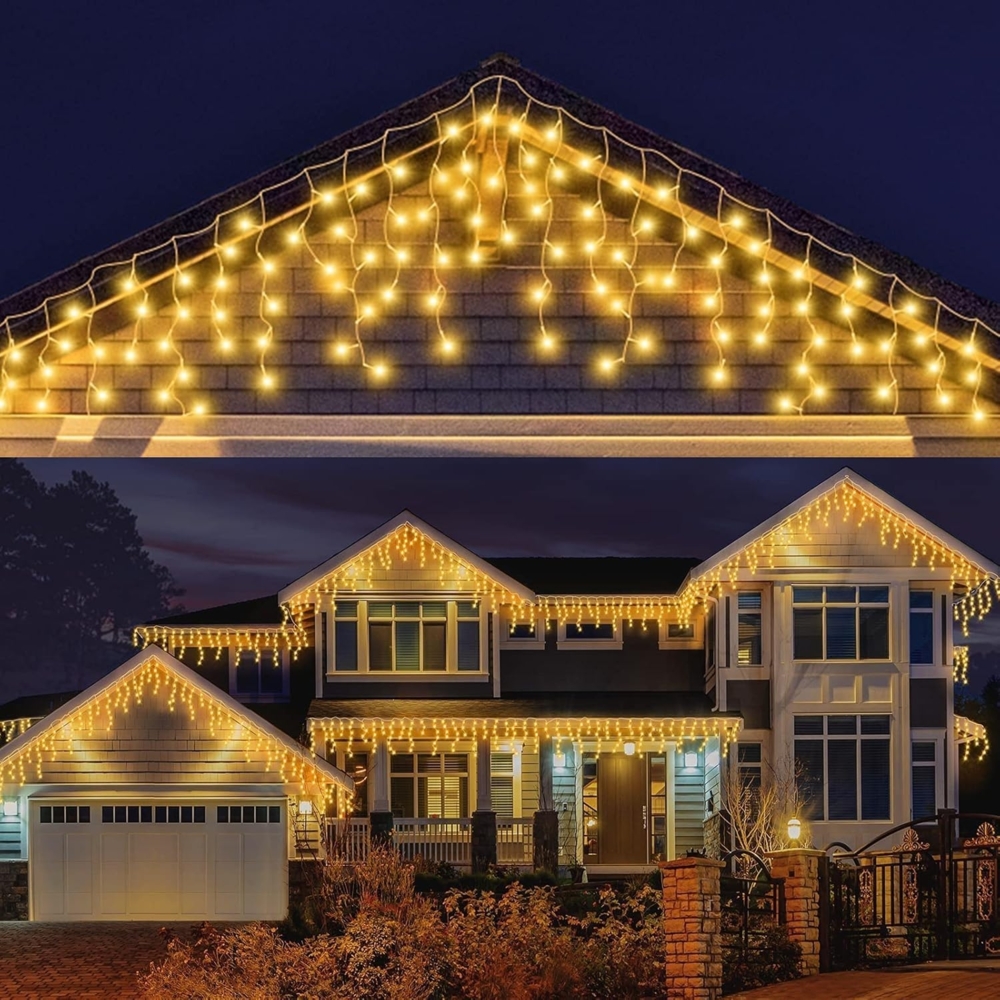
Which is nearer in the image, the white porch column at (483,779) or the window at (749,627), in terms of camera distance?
the white porch column at (483,779)

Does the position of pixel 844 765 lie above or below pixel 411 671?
below

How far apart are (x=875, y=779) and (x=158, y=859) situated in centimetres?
1161

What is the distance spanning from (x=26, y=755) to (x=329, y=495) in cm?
1894

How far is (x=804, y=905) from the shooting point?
17312 mm

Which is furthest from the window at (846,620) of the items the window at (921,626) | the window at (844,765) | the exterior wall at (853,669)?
the window at (844,765)

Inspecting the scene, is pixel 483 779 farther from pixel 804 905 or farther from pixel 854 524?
pixel 804 905

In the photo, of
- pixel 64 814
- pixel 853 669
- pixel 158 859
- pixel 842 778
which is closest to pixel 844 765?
pixel 842 778

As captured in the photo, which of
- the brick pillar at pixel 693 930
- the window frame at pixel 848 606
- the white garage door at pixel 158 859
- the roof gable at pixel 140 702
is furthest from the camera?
the window frame at pixel 848 606

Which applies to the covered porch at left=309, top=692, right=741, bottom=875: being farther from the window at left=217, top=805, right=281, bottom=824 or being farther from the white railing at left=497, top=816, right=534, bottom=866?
the window at left=217, top=805, right=281, bottom=824

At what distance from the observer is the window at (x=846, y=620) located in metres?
33.1

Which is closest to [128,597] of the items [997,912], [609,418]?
[997,912]

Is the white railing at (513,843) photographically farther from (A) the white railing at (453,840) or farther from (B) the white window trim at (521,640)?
(B) the white window trim at (521,640)

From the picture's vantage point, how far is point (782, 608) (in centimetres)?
3306

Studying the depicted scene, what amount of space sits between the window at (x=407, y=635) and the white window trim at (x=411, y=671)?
0.25 ft
